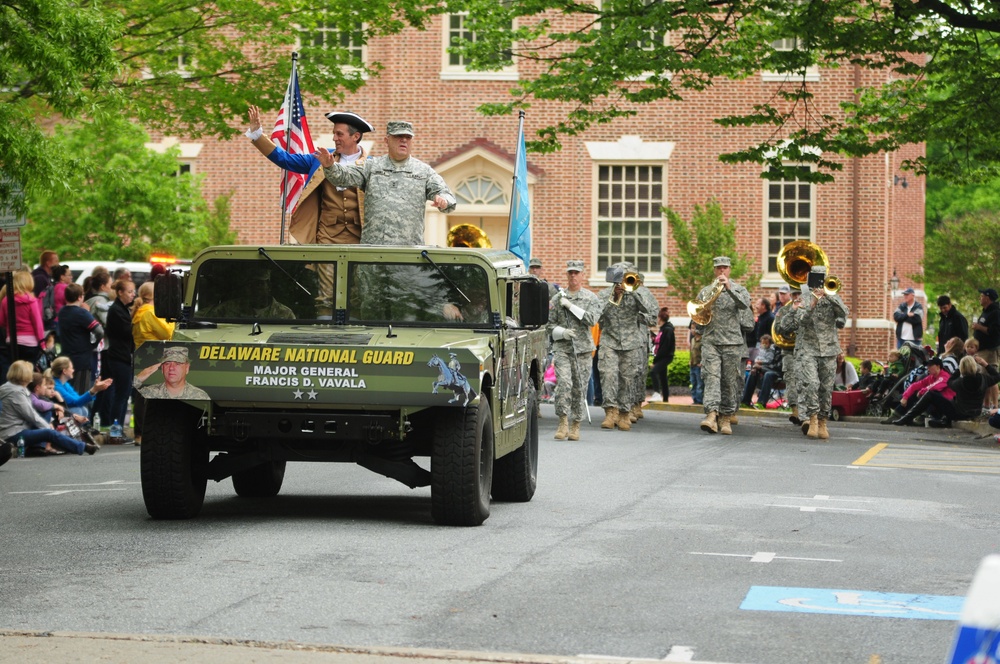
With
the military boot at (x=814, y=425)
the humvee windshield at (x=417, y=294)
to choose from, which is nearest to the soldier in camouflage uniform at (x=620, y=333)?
the military boot at (x=814, y=425)

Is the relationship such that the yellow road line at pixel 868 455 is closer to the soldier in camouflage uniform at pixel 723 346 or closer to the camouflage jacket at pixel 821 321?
the camouflage jacket at pixel 821 321

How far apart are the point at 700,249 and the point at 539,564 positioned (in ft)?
83.5

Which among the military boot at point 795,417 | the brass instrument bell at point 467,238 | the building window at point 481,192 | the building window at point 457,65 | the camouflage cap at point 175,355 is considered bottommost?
the military boot at point 795,417

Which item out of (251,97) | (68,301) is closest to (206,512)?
(68,301)

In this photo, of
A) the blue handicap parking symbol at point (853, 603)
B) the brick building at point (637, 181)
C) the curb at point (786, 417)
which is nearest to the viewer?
the blue handicap parking symbol at point (853, 603)

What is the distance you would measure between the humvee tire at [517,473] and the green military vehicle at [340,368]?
17 centimetres

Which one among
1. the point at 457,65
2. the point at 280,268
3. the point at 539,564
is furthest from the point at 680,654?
the point at 457,65

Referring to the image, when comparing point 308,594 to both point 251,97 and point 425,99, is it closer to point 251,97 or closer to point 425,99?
point 251,97

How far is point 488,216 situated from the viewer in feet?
119

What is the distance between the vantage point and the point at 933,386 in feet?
77.6

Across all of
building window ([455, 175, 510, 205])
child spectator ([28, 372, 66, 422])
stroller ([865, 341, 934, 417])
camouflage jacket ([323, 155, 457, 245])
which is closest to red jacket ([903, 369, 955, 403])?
stroller ([865, 341, 934, 417])

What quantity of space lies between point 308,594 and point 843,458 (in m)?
10.6

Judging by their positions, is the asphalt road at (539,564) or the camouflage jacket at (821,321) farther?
the camouflage jacket at (821,321)

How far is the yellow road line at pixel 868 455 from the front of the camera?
1692 cm
